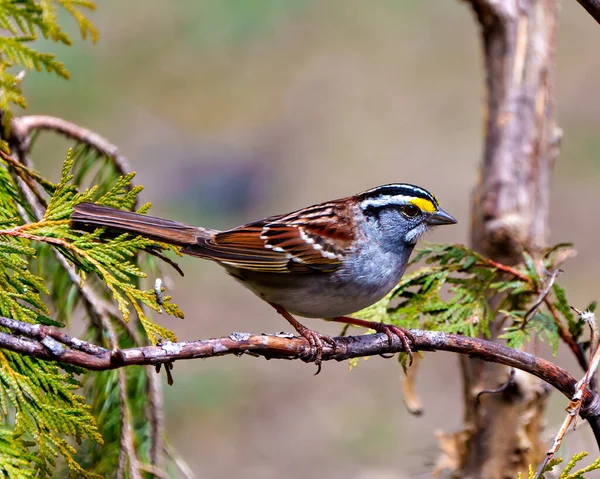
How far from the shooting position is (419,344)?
2176 millimetres

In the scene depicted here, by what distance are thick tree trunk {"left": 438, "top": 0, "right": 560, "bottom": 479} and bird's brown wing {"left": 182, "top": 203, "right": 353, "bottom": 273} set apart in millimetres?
693

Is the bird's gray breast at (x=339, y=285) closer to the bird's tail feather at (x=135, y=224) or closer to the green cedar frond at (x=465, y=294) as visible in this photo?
the green cedar frond at (x=465, y=294)

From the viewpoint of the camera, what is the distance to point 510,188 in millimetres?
3324

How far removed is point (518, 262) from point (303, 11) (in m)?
10.3

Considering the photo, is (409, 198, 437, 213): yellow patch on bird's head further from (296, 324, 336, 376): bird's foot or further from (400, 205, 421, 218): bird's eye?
(296, 324, 336, 376): bird's foot

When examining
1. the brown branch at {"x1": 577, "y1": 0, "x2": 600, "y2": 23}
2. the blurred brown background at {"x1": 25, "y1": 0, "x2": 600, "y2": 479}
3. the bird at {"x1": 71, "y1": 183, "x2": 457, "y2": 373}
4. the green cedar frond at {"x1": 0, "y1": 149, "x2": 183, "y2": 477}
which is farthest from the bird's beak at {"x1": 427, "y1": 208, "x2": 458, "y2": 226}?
the blurred brown background at {"x1": 25, "y1": 0, "x2": 600, "y2": 479}

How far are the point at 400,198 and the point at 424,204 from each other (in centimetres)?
10

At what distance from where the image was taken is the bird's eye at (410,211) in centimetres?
313

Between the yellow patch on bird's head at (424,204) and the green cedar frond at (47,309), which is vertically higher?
the yellow patch on bird's head at (424,204)

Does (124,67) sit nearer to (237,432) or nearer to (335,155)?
(335,155)

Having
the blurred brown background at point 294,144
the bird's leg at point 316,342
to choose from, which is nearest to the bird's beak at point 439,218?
the bird's leg at point 316,342

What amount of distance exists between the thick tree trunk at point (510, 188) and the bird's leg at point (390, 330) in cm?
74

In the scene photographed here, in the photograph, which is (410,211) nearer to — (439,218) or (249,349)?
(439,218)

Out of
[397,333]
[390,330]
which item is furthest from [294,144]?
[397,333]
